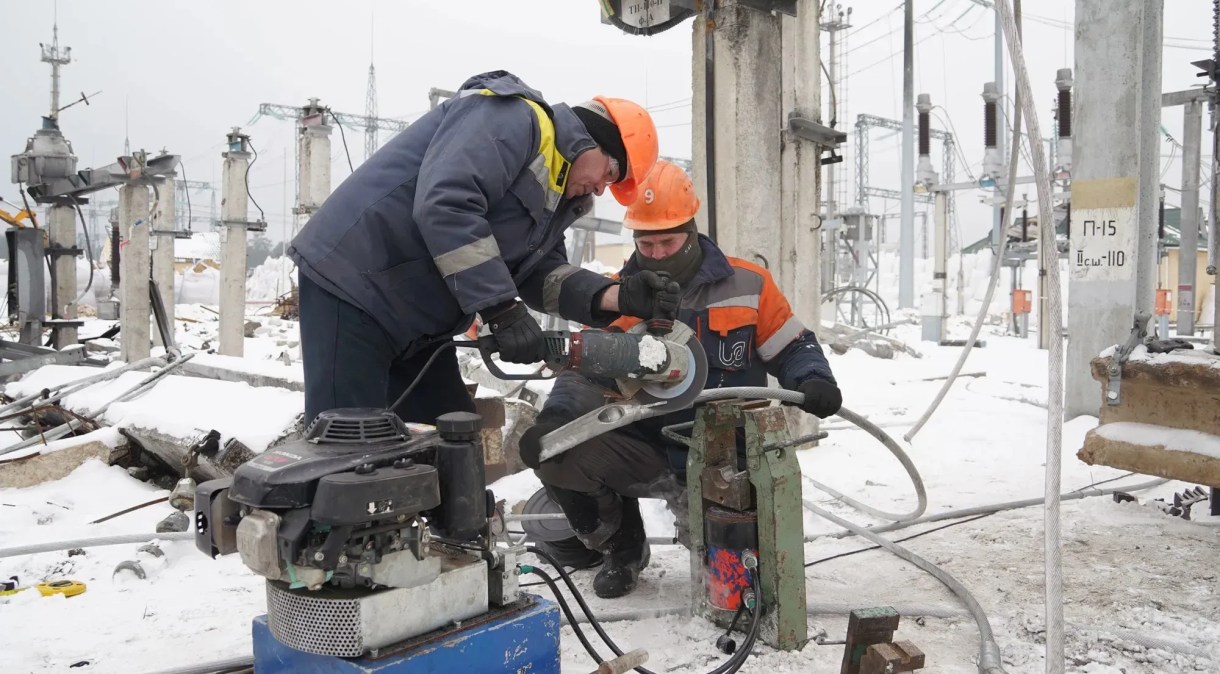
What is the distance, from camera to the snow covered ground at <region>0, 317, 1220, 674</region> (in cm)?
221

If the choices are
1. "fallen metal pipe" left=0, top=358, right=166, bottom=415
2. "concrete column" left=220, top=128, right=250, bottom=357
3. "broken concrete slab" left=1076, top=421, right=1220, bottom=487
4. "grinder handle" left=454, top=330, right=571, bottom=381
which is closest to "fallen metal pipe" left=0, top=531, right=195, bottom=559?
"grinder handle" left=454, top=330, right=571, bottom=381

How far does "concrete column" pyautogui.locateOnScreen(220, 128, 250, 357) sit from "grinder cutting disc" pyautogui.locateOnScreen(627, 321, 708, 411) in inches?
320

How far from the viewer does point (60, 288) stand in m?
10.6

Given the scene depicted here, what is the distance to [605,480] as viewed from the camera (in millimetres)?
2672

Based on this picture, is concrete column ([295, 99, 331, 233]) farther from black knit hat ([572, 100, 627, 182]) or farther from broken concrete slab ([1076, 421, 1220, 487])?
broken concrete slab ([1076, 421, 1220, 487])

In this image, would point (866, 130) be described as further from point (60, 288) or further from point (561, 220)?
point (561, 220)

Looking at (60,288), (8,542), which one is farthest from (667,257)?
(60,288)

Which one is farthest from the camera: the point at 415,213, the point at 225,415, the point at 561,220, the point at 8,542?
the point at 225,415

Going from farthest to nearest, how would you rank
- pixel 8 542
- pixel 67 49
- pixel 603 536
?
pixel 67 49
pixel 8 542
pixel 603 536

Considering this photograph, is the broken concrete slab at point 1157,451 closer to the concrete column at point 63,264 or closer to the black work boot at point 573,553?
the black work boot at point 573,553

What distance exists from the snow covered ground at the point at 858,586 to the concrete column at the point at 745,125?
1286 mm

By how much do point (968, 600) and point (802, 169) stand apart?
3.12 m

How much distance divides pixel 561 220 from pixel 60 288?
1053 cm

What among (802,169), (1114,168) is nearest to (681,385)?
(802,169)
